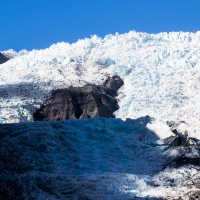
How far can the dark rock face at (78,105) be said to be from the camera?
24.3 m

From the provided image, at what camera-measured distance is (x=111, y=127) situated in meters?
16.3

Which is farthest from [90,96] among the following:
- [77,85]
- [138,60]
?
[138,60]

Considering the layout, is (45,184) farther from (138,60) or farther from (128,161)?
(138,60)

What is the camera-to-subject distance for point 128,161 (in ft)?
43.2

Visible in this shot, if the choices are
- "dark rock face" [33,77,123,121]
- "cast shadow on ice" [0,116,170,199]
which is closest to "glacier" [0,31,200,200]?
"cast shadow on ice" [0,116,170,199]

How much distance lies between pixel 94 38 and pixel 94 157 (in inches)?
967

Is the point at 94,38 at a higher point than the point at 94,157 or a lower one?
higher

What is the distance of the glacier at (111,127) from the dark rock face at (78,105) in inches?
22.5

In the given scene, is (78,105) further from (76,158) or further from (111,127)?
(76,158)

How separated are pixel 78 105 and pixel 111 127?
9328 millimetres

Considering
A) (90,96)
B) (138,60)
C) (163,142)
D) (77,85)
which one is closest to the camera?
(163,142)

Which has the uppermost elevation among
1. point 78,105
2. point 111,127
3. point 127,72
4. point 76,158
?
point 127,72

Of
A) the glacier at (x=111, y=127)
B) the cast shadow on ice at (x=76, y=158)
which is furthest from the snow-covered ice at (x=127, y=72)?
the cast shadow on ice at (x=76, y=158)

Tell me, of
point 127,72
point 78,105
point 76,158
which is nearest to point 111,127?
point 76,158
